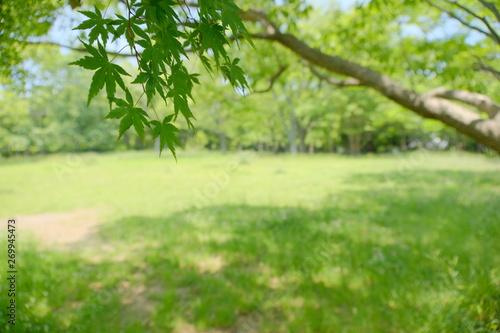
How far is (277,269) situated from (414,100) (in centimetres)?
294

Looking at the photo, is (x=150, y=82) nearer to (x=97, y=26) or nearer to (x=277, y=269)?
(x=97, y=26)

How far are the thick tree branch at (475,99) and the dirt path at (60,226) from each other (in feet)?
23.2

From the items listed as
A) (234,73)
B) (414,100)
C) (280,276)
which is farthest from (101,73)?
(280,276)

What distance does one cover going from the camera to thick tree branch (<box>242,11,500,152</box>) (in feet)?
8.79

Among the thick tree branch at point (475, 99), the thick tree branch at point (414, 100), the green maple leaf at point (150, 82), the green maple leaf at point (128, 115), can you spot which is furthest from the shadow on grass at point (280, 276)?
the green maple leaf at point (150, 82)

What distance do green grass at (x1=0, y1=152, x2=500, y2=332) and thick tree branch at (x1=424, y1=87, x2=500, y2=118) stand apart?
1.70 metres

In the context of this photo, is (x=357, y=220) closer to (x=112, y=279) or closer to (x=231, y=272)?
(x=231, y=272)

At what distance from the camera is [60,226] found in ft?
24.0

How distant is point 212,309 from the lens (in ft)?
11.5

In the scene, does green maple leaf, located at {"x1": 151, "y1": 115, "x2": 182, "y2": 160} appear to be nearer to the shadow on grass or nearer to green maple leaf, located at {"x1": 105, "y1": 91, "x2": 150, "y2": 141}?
green maple leaf, located at {"x1": 105, "y1": 91, "x2": 150, "y2": 141}

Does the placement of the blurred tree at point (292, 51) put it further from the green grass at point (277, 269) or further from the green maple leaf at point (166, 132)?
the green grass at point (277, 269)

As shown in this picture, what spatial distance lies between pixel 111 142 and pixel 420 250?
48964 millimetres

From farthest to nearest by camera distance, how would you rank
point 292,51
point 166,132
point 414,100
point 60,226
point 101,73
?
point 60,226
point 292,51
point 414,100
point 166,132
point 101,73

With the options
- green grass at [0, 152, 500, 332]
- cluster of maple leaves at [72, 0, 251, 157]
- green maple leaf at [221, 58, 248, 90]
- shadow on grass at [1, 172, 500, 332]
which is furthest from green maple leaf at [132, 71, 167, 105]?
shadow on grass at [1, 172, 500, 332]
